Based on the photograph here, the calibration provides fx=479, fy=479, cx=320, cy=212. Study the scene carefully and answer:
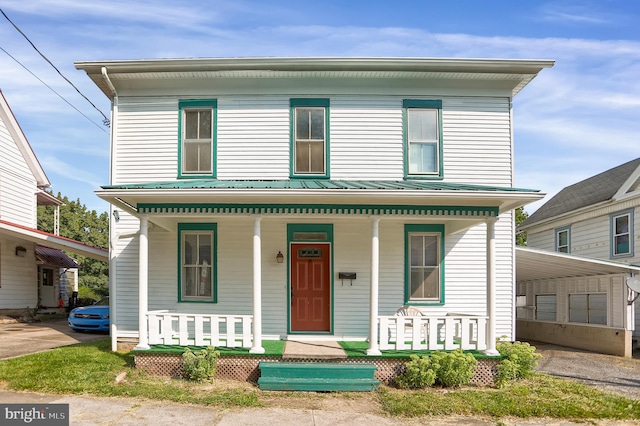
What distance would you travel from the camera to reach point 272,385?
8.42 m

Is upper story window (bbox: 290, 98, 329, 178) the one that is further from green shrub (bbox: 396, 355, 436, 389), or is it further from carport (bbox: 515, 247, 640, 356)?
carport (bbox: 515, 247, 640, 356)

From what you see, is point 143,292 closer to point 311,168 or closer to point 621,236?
point 311,168

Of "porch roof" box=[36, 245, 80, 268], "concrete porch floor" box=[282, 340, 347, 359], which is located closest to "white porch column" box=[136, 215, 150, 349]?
"concrete porch floor" box=[282, 340, 347, 359]

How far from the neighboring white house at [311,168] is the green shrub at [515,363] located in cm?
167

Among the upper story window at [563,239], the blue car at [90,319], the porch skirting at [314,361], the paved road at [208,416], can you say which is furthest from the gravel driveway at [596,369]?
the blue car at [90,319]

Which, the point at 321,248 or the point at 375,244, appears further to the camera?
the point at 321,248

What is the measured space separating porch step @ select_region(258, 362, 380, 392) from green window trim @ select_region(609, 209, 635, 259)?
11.1 meters

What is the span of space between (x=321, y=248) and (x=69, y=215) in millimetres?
35446

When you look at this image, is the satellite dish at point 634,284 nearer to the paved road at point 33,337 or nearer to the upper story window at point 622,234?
the upper story window at point 622,234

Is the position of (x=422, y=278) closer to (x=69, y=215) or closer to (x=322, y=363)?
(x=322, y=363)

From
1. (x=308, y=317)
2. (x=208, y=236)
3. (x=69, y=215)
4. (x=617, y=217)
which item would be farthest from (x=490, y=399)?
(x=69, y=215)

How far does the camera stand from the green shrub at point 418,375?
28.1ft

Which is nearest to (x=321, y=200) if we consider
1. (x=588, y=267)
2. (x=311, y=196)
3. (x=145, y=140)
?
(x=311, y=196)
